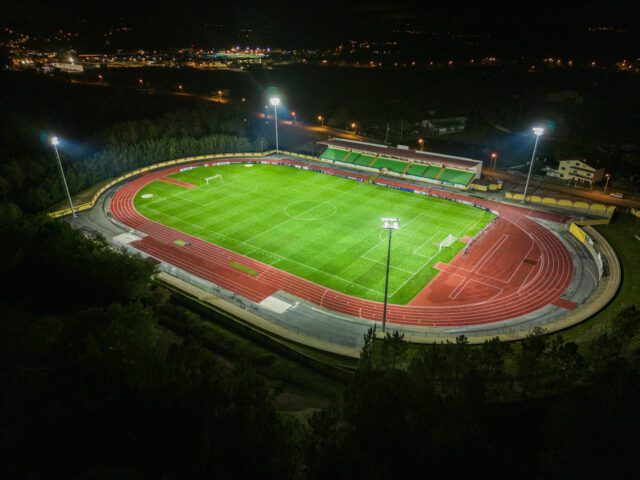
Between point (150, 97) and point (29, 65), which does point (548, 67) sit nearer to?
point (150, 97)

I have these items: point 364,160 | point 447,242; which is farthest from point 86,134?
point 447,242

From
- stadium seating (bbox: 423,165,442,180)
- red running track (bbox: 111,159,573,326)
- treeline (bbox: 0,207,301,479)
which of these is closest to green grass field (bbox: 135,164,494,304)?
red running track (bbox: 111,159,573,326)

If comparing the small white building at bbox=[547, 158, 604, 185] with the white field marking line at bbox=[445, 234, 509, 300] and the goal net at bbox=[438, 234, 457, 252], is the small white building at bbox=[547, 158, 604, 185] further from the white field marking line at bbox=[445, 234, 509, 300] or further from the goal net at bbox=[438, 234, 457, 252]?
the goal net at bbox=[438, 234, 457, 252]

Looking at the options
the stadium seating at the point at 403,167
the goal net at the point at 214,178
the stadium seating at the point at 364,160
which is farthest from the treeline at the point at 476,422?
Answer: the stadium seating at the point at 364,160

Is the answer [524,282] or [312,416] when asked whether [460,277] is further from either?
[312,416]

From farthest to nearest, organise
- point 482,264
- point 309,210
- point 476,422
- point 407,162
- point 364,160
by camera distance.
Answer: point 364,160, point 407,162, point 309,210, point 482,264, point 476,422

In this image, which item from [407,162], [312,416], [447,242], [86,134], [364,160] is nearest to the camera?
[312,416]

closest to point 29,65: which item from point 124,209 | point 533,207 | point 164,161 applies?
point 164,161

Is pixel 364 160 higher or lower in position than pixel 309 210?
higher
